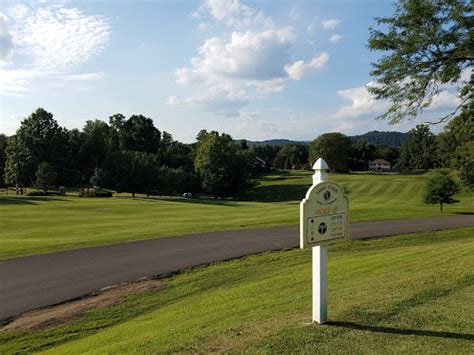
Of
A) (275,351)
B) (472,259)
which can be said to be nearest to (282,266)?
(472,259)

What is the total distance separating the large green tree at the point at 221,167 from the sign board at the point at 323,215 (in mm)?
71566

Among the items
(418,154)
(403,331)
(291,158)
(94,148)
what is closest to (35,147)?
(94,148)

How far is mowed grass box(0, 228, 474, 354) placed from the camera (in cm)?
535

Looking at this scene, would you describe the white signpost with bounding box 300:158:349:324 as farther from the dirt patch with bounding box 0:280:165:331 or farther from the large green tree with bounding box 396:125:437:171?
the large green tree with bounding box 396:125:437:171

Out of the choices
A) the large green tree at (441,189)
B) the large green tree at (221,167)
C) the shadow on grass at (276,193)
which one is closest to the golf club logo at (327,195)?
the large green tree at (441,189)

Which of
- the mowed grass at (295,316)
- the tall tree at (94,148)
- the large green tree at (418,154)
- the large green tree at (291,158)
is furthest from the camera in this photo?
the large green tree at (291,158)

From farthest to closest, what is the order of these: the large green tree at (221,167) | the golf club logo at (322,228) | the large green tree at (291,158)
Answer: the large green tree at (291,158)
the large green tree at (221,167)
the golf club logo at (322,228)

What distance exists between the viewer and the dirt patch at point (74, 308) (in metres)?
8.72

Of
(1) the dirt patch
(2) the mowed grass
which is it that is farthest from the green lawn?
(2) the mowed grass

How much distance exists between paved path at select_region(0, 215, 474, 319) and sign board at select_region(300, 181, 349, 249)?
7.08 m

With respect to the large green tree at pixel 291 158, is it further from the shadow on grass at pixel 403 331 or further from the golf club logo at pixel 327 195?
the shadow on grass at pixel 403 331

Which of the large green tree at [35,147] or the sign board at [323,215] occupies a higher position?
the large green tree at [35,147]

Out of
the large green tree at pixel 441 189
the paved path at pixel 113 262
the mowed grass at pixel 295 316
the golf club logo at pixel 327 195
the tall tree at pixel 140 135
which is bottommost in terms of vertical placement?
the paved path at pixel 113 262

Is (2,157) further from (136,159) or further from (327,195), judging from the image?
(327,195)
